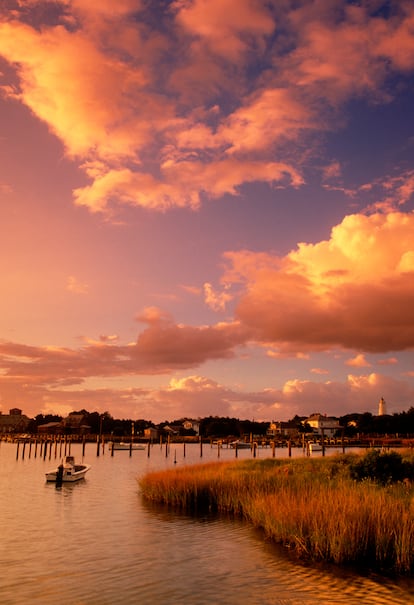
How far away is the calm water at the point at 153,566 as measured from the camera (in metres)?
16.4

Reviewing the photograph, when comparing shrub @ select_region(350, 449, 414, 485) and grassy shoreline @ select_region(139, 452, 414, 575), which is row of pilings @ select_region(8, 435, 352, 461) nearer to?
shrub @ select_region(350, 449, 414, 485)

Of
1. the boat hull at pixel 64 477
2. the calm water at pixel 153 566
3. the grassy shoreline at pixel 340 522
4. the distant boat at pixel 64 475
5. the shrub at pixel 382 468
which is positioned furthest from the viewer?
the boat hull at pixel 64 477

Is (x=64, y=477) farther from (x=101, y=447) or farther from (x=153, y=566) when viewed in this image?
(x=101, y=447)

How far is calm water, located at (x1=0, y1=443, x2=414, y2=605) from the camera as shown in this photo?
16391mm

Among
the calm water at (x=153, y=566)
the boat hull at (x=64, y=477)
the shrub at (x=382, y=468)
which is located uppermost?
the shrub at (x=382, y=468)

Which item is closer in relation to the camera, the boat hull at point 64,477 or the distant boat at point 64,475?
the distant boat at point 64,475

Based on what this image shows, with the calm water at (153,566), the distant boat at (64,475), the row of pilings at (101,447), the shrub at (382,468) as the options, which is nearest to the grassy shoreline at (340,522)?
the calm water at (153,566)

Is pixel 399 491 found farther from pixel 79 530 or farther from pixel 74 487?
pixel 74 487

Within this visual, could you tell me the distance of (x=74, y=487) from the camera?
4891cm

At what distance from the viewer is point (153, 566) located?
20.4 meters

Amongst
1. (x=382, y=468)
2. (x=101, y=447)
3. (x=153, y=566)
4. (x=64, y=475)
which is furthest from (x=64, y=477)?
(x=101, y=447)

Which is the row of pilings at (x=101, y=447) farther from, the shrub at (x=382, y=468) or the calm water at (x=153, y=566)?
the calm water at (x=153, y=566)

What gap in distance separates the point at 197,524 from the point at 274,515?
6755 mm

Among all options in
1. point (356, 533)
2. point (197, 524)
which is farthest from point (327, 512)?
point (197, 524)
